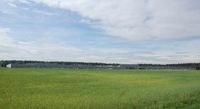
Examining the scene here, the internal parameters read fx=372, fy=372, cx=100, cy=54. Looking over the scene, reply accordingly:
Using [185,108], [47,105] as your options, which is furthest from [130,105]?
[47,105]

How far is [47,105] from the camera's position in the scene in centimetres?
1894

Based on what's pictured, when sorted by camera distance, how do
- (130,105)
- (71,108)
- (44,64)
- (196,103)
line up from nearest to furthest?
1. (71,108)
2. (130,105)
3. (196,103)
4. (44,64)

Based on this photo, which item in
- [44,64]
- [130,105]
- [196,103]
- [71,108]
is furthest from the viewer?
[44,64]

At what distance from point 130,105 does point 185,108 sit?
279 centimetres

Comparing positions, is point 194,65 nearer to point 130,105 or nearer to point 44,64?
point 44,64

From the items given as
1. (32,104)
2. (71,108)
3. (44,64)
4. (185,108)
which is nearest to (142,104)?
(185,108)

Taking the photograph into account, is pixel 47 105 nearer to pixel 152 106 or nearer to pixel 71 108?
pixel 71 108

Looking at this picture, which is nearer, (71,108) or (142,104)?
(71,108)

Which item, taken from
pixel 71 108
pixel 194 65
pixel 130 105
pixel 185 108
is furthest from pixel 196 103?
pixel 194 65

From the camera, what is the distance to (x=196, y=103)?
21.0 m

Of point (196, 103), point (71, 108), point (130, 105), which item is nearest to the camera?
point (71, 108)

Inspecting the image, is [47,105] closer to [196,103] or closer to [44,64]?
[196,103]

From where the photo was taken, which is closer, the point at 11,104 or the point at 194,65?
the point at 11,104

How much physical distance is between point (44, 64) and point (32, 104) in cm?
16647
